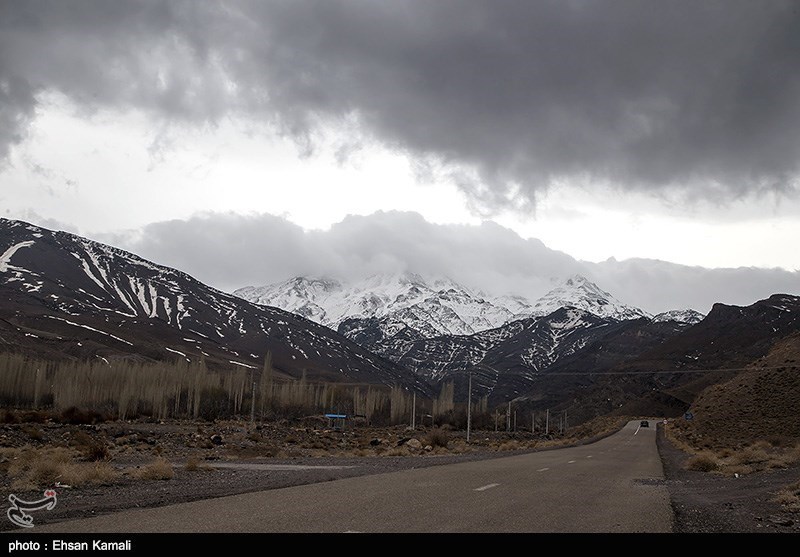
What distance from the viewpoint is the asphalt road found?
33.8 ft

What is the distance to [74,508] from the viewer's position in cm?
1295

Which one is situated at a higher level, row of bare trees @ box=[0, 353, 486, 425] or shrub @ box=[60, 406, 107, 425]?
row of bare trees @ box=[0, 353, 486, 425]

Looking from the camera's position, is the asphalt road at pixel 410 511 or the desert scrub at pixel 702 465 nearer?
the asphalt road at pixel 410 511

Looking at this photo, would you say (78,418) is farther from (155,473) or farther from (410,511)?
(410,511)

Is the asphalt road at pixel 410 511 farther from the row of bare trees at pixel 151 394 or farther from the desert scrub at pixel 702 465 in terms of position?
the row of bare trees at pixel 151 394

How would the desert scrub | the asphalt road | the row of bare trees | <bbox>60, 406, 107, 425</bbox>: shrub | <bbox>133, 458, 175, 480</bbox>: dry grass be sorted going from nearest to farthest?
the asphalt road → <bbox>133, 458, 175, 480</bbox>: dry grass → the desert scrub → <bbox>60, 406, 107, 425</bbox>: shrub → the row of bare trees

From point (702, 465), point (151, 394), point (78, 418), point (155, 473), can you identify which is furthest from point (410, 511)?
point (151, 394)

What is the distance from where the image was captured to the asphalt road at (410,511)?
1030cm

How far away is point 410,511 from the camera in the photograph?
1223 cm

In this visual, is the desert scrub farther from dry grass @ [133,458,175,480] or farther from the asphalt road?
dry grass @ [133,458,175,480]

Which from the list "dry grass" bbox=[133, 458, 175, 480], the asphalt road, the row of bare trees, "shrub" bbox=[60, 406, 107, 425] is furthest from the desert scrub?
the row of bare trees

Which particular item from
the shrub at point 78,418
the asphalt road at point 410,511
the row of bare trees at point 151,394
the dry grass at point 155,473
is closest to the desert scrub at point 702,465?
the asphalt road at point 410,511

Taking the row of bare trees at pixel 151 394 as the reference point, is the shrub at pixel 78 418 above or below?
below

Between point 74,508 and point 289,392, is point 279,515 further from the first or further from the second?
point 289,392
